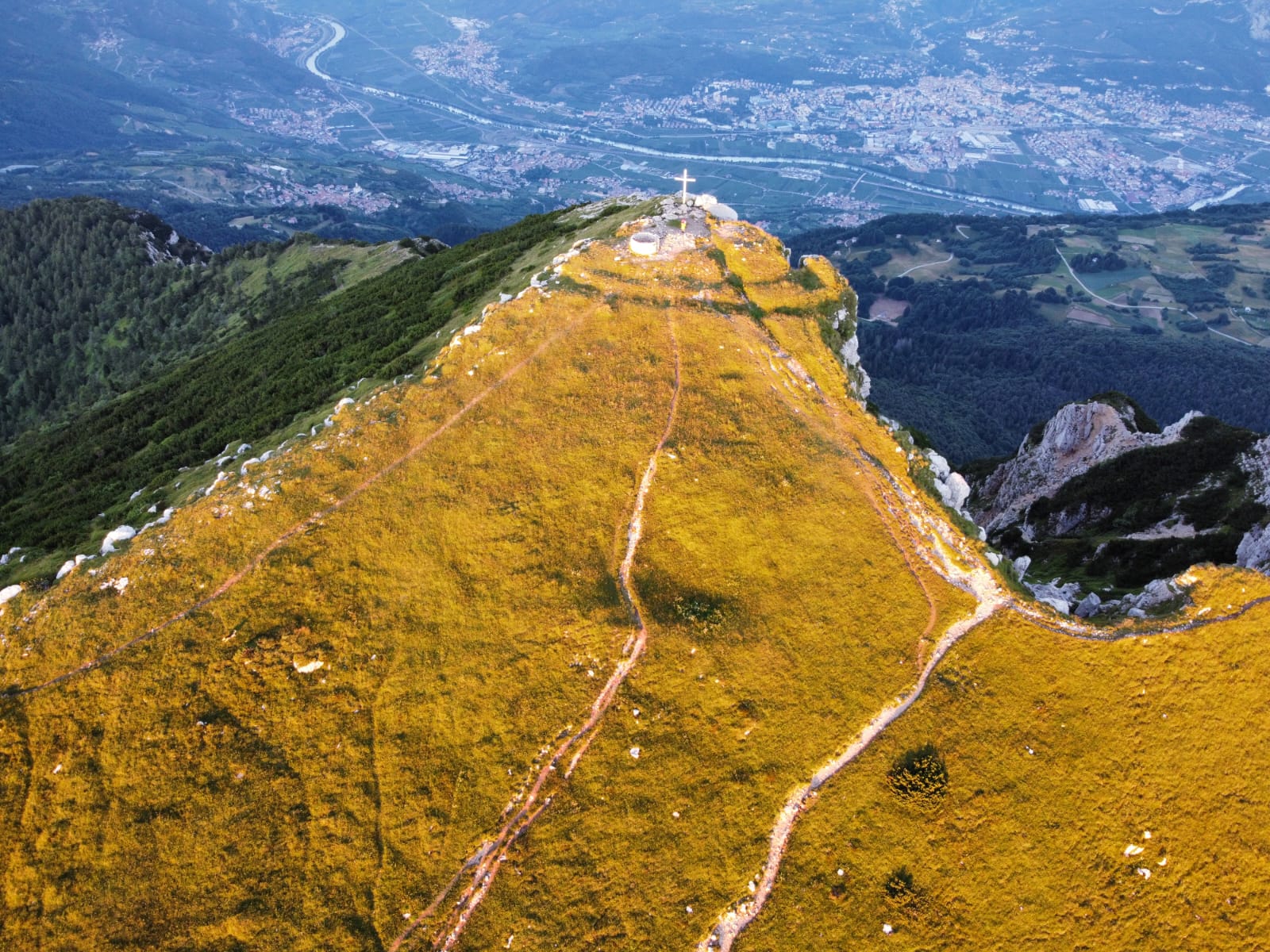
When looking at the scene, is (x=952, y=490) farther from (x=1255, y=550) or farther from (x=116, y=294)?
(x=116, y=294)

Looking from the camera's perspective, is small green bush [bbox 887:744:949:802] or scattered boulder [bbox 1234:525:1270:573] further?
scattered boulder [bbox 1234:525:1270:573]

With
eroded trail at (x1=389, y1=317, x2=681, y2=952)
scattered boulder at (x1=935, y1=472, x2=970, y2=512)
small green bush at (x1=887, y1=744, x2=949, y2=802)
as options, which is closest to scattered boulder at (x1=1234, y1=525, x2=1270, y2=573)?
scattered boulder at (x1=935, y1=472, x2=970, y2=512)

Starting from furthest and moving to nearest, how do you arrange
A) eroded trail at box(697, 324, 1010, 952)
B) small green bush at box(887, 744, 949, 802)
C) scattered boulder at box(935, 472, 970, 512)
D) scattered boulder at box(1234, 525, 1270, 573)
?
scattered boulder at box(1234, 525, 1270, 573) < scattered boulder at box(935, 472, 970, 512) < small green bush at box(887, 744, 949, 802) < eroded trail at box(697, 324, 1010, 952)

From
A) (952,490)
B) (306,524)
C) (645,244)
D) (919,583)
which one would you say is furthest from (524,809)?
(645,244)

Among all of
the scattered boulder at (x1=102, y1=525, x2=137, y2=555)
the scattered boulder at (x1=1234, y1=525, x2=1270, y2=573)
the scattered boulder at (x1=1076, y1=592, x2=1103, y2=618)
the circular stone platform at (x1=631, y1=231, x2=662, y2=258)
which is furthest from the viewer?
the circular stone platform at (x1=631, y1=231, x2=662, y2=258)

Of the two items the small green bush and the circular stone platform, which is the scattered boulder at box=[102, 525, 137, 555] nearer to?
the circular stone platform

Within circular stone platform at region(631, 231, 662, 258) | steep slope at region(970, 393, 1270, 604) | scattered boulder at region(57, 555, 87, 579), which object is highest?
circular stone platform at region(631, 231, 662, 258)

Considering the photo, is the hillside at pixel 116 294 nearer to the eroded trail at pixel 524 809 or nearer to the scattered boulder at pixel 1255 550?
the eroded trail at pixel 524 809

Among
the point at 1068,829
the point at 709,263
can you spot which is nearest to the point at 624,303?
the point at 709,263

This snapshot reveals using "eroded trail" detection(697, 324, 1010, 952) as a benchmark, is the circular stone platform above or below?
above
